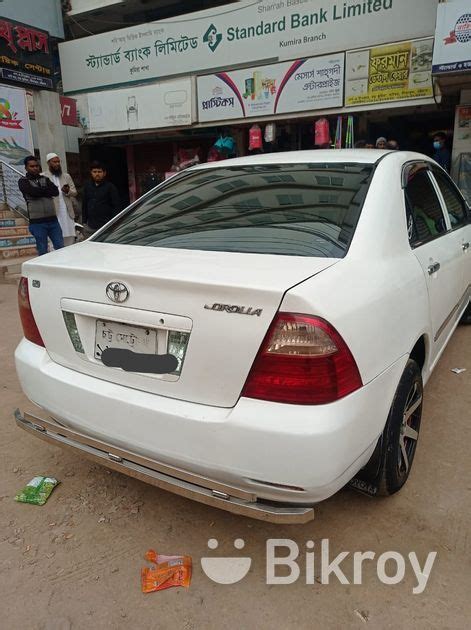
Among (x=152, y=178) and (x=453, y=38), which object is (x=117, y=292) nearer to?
(x=453, y=38)

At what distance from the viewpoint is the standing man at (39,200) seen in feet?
21.4

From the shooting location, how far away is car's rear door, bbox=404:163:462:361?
2475mm

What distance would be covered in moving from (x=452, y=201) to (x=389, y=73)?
6.43m

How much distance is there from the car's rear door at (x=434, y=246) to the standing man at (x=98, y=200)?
4.91m

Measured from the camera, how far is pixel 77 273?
196 centimetres

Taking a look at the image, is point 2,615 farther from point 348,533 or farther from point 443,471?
point 443,471

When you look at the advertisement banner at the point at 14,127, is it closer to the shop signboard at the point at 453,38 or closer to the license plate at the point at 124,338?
the shop signboard at the point at 453,38

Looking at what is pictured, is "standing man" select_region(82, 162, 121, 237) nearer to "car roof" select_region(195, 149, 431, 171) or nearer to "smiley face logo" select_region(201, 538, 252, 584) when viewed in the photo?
"car roof" select_region(195, 149, 431, 171)

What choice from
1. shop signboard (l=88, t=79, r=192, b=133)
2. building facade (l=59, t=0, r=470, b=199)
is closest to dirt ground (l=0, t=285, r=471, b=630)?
building facade (l=59, t=0, r=470, b=199)

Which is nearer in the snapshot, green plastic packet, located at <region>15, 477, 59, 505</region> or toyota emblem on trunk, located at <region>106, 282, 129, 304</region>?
toyota emblem on trunk, located at <region>106, 282, 129, 304</region>

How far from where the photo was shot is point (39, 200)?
6602mm

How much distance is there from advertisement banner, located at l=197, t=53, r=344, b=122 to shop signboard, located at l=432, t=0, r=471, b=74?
2347mm

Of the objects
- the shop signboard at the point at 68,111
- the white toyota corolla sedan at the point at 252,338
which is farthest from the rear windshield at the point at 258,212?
the shop signboard at the point at 68,111

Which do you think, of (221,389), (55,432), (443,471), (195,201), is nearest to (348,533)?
(443,471)
